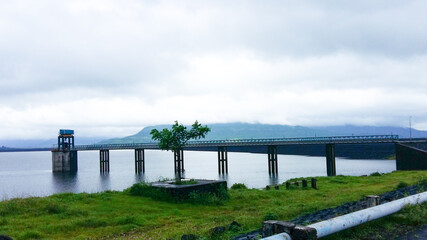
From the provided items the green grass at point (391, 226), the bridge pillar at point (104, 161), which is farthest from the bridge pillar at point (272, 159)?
the green grass at point (391, 226)

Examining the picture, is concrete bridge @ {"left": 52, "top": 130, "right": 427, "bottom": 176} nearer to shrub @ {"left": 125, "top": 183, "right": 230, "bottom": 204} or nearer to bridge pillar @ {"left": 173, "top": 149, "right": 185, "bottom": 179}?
bridge pillar @ {"left": 173, "top": 149, "right": 185, "bottom": 179}

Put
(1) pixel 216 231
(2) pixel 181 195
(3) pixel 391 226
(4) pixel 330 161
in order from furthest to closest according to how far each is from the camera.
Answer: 1. (4) pixel 330 161
2. (2) pixel 181 195
3. (1) pixel 216 231
4. (3) pixel 391 226

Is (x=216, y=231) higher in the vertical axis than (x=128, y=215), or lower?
higher

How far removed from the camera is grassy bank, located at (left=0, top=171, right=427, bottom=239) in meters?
16.2

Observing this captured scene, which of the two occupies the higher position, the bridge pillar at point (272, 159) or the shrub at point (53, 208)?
the shrub at point (53, 208)

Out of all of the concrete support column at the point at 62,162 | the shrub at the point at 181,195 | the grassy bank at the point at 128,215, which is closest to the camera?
the grassy bank at the point at 128,215

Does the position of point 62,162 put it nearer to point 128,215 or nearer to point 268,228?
point 128,215

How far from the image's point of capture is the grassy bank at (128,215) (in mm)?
16250

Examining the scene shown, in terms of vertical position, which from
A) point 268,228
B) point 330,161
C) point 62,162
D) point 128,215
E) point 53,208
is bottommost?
point 62,162

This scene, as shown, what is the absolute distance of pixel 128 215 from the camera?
67.4ft

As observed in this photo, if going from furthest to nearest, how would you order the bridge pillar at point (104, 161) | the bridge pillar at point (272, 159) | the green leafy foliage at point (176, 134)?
1. the bridge pillar at point (104, 161)
2. the bridge pillar at point (272, 159)
3. the green leafy foliage at point (176, 134)

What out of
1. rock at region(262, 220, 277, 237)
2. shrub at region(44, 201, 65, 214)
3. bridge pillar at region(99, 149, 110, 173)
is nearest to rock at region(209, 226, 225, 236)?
rock at region(262, 220, 277, 237)

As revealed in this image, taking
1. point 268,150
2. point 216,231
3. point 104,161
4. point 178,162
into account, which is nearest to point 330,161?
point 268,150

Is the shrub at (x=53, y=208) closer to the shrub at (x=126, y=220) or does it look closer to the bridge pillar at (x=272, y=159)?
the shrub at (x=126, y=220)
